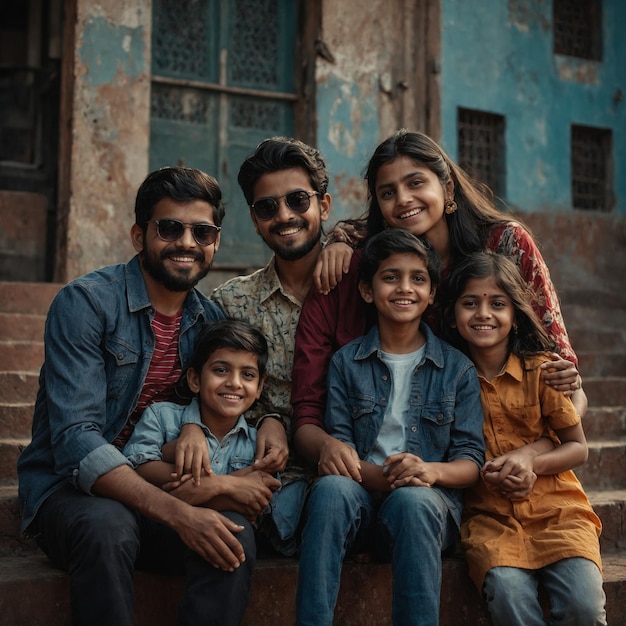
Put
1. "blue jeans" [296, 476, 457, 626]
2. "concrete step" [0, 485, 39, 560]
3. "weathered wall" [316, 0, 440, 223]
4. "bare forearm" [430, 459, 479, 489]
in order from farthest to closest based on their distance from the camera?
"weathered wall" [316, 0, 440, 223]
"concrete step" [0, 485, 39, 560]
"bare forearm" [430, 459, 479, 489]
"blue jeans" [296, 476, 457, 626]

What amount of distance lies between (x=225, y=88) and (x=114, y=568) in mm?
5946

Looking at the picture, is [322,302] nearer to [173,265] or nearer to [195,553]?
[173,265]

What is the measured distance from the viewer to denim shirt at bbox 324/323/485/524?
10.0 ft

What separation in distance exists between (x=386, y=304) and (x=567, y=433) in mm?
820

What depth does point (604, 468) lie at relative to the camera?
459 cm

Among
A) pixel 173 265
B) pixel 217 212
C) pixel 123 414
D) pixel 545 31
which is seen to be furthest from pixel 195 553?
pixel 545 31

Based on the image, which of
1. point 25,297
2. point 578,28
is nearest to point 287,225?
→ point 25,297

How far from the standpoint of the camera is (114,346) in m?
3.05

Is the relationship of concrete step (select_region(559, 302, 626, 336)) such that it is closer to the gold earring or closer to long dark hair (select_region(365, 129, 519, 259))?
long dark hair (select_region(365, 129, 519, 259))

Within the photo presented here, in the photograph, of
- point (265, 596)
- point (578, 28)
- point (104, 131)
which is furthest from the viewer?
point (578, 28)

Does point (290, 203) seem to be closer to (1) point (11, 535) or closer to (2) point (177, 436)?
(2) point (177, 436)

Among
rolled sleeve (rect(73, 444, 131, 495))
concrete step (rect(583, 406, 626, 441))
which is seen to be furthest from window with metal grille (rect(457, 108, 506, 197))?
rolled sleeve (rect(73, 444, 131, 495))

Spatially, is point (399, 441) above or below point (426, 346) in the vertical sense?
below

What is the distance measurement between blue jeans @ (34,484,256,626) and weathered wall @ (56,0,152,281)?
4.47 meters
